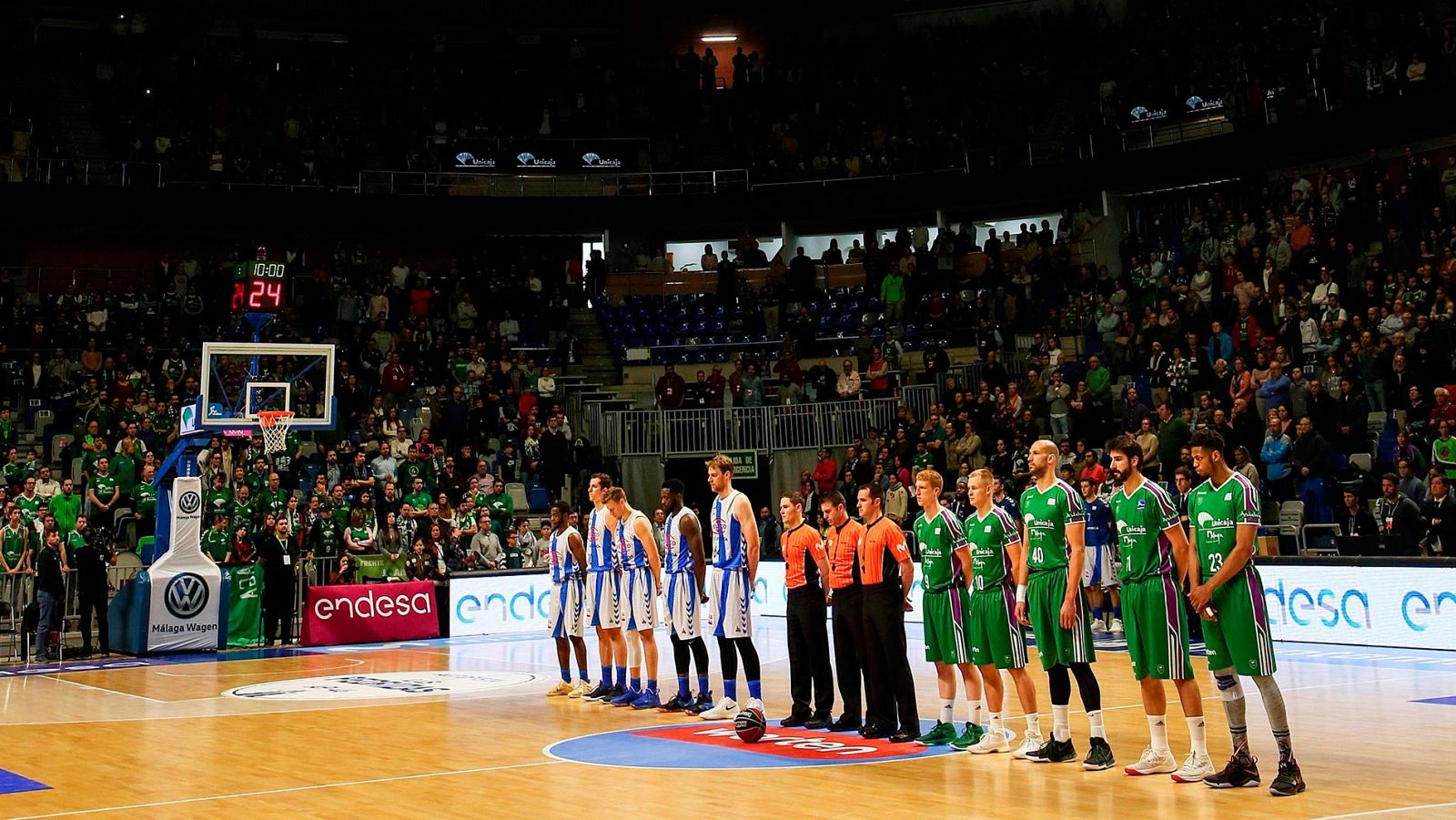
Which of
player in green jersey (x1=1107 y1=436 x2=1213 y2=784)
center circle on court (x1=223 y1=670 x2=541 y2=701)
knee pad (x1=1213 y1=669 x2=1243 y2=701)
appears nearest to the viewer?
knee pad (x1=1213 y1=669 x2=1243 y2=701)

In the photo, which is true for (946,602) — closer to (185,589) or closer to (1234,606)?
(1234,606)

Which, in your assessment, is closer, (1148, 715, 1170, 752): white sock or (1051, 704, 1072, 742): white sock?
(1148, 715, 1170, 752): white sock

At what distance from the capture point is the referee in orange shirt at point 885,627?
10.8m

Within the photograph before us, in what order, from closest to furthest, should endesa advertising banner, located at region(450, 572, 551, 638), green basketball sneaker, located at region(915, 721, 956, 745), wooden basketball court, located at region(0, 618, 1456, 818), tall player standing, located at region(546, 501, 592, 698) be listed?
1. wooden basketball court, located at region(0, 618, 1456, 818)
2. green basketball sneaker, located at region(915, 721, 956, 745)
3. tall player standing, located at region(546, 501, 592, 698)
4. endesa advertising banner, located at region(450, 572, 551, 638)

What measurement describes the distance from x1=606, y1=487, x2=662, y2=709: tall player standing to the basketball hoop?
769 cm

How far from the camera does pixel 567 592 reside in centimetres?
1461

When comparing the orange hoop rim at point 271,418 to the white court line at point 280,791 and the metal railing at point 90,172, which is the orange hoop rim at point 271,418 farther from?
the metal railing at point 90,172

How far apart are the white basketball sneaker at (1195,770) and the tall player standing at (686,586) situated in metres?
4.96

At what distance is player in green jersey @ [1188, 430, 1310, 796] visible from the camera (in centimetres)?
830

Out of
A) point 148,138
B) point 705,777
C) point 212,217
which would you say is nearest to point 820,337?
point 212,217

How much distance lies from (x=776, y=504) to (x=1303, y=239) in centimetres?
1183

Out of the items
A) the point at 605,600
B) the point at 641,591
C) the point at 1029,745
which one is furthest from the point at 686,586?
the point at 1029,745

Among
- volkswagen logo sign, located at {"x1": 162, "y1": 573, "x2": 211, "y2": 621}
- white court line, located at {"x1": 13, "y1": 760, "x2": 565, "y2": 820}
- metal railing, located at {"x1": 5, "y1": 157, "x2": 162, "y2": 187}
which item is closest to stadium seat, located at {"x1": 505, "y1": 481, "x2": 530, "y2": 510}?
volkswagen logo sign, located at {"x1": 162, "y1": 573, "x2": 211, "y2": 621}

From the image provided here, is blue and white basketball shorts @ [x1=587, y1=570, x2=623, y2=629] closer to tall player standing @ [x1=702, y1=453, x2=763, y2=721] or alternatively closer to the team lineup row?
the team lineup row
